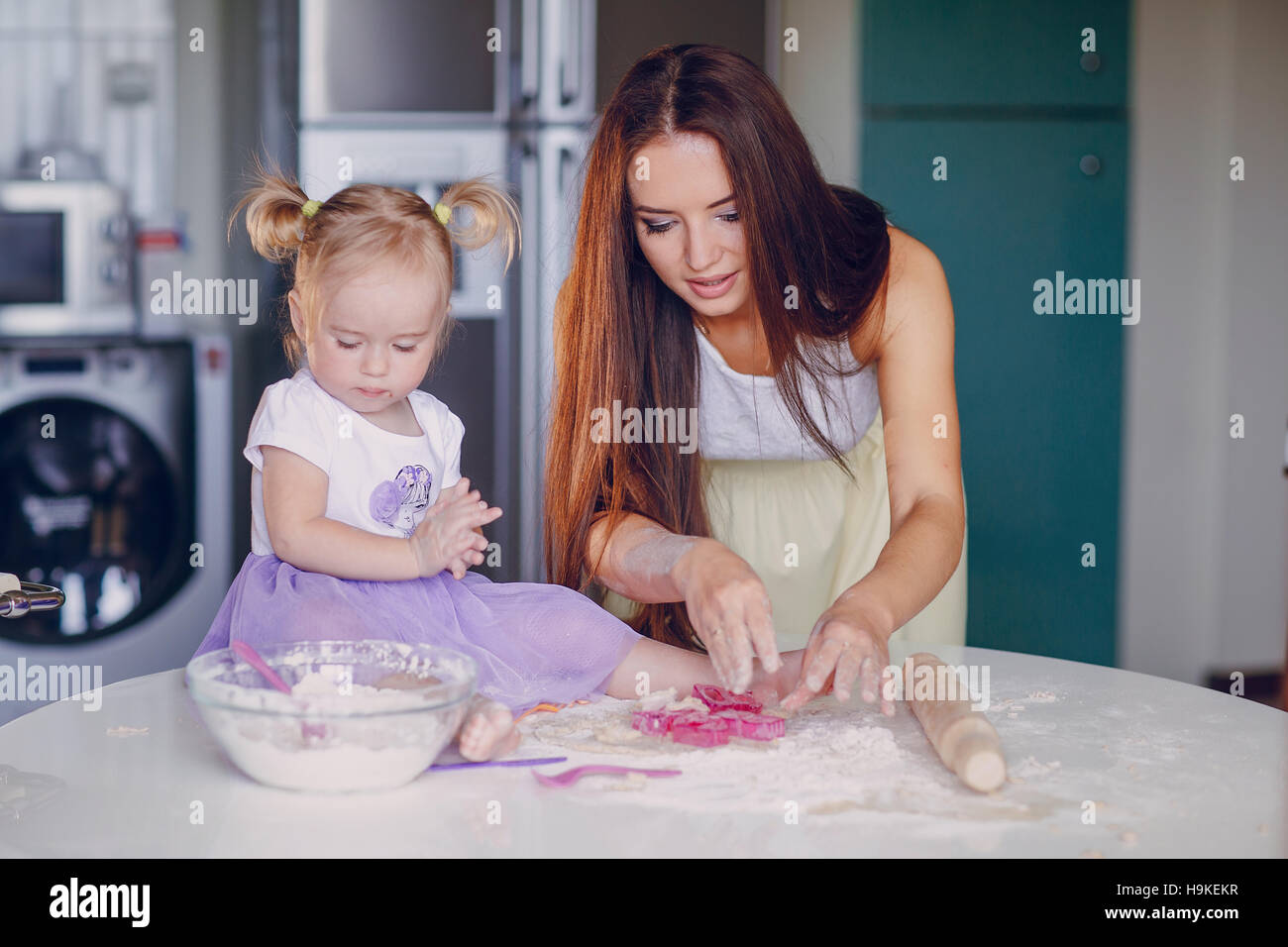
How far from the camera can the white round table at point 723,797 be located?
0.69m

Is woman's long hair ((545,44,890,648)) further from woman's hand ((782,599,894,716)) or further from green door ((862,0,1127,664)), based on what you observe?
green door ((862,0,1127,664))

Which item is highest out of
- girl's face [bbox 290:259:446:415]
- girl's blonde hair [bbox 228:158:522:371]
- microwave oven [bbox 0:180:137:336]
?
microwave oven [bbox 0:180:137:336]

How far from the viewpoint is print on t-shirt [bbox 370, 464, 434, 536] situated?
3.96 feet

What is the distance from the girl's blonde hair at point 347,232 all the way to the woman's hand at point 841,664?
1.68ft

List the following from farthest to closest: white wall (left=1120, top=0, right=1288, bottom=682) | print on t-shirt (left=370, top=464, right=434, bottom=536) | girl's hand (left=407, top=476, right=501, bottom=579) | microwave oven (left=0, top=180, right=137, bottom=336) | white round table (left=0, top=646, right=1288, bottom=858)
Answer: white wall (left=1120, top=0, right=1288, bottom=682) → microwave oven (left=0, top=180, right=137, bottom=336) → print on t-shirt (left=370, top=464, right=434, bottom=536) → girl's hand (left=407, top=476, right=501, bottom=579) → white round table (left=0, top=646, right=1288, bottom=858)

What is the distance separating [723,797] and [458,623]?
427 millimetres

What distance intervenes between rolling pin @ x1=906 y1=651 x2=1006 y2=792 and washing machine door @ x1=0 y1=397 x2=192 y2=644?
226 cm

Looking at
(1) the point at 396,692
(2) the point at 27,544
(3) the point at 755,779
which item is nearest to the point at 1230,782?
(3) the point at 755,779

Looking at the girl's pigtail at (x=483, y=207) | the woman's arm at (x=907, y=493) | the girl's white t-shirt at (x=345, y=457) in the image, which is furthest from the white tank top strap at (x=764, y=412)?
the girl's white t-shirt at (x=345, y=457)

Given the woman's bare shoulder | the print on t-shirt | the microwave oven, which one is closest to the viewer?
the print on t-shirt

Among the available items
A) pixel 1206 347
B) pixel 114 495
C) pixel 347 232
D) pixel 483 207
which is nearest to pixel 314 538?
pixel 347 232

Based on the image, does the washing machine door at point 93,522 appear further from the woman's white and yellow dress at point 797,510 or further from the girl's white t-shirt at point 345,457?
the girl's white t-shirt at point 345,457

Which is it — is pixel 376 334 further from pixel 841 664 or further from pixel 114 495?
pixel 114 495

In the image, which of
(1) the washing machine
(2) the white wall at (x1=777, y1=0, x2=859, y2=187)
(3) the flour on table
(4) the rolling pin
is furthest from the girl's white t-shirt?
(2) the white wall at (x1=777, y1=0, x2=859, y2=187)
